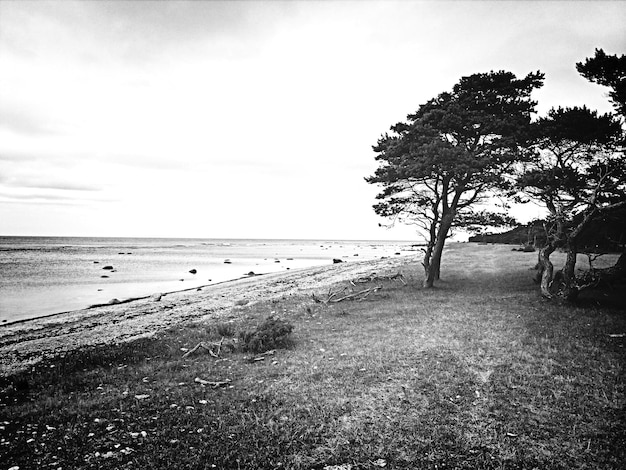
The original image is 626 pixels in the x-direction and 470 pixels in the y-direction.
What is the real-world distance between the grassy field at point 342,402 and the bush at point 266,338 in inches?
19.3

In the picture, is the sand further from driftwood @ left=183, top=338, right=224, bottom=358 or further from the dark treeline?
the dark treeline

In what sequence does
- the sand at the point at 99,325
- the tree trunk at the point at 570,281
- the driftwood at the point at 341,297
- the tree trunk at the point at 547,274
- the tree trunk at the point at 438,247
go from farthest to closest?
the tree trunk at the point at 438,247, the driftwood at the point at 341,297, the tree trunk at the point at 547,274, the tree trunk at the point at 570,281, the sand at the point at 99,325

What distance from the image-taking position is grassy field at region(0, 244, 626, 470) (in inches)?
244

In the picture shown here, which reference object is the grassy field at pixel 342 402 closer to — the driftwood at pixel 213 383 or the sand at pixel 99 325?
the driftwood at pixel 213 383

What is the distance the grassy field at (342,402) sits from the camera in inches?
244

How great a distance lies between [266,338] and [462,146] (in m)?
15.1

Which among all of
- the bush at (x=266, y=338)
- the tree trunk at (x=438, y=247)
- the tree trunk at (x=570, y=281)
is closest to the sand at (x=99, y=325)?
the bush at (x=266, y=338)

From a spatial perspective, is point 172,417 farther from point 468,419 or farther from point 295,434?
point 468,419

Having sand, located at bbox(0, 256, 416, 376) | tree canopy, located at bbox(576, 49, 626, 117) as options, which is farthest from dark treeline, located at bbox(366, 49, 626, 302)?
sand, located at bbox(0, 256, 416, 376)

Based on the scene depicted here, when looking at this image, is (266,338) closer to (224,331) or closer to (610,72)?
(224,331)

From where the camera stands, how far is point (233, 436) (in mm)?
6805

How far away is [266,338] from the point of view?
495 inches

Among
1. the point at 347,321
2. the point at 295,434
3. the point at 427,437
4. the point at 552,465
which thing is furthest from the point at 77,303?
the point at 552,465

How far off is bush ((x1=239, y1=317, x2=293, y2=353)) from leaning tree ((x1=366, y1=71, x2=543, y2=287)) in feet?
40.1
